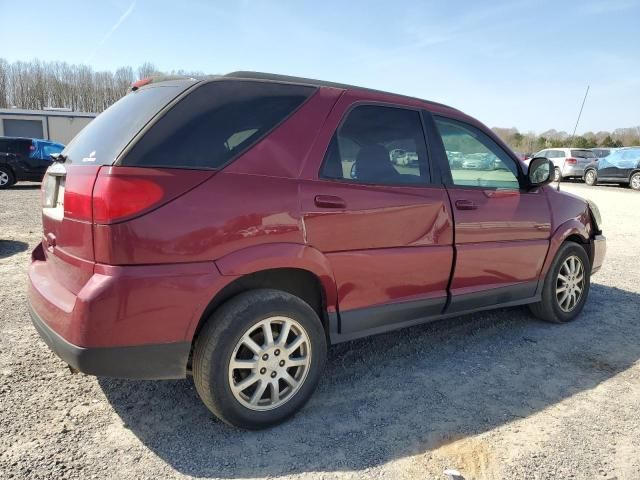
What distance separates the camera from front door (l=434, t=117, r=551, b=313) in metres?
3.47

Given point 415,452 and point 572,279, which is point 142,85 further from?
point 572,279

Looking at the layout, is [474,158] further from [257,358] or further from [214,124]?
[257,358]

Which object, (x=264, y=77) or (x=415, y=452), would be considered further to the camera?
(x=264, y=77)

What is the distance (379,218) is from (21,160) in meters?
15.4

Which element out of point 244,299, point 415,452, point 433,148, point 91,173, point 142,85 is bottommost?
point 415,452

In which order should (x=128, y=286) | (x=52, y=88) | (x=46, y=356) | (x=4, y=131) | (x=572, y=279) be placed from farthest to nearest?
1. (x=52, y=88)
2. (x=4, y=131)
3. (x=572, y=279)
4. (x=46, y=356)
5. (x=128, y=286)

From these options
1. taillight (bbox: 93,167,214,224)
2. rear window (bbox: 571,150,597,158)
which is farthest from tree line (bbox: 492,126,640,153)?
taillight (bbox: 93,167,214,224)

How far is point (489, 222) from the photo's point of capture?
359 cm

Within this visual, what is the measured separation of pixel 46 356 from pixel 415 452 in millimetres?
2528

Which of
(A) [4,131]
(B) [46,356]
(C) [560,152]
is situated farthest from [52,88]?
(B) [46,356]

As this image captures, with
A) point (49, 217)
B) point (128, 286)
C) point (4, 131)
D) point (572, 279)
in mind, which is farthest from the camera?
point (4, 131)

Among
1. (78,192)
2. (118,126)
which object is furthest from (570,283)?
→ (78,192)

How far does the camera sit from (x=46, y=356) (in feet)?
11.0

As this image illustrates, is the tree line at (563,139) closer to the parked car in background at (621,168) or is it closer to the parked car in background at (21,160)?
the parked car in background at (621,168)
